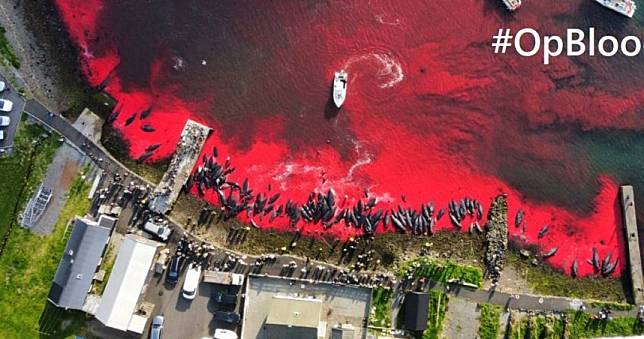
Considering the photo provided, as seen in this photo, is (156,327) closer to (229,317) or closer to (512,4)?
(229,317)

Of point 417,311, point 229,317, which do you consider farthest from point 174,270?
point 417,311

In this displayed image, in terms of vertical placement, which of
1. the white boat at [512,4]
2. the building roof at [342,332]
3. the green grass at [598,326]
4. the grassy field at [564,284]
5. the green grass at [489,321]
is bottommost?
the building roof at [342,332]

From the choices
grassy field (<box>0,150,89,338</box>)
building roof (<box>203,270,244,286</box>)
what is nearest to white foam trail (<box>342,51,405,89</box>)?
building roof (<box>203,270,244,286</box>)

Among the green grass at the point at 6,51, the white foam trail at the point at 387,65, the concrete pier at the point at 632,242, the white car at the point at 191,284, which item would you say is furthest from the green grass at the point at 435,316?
the green grass at the point at 6,51

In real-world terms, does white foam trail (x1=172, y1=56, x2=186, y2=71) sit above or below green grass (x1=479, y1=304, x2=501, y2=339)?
above

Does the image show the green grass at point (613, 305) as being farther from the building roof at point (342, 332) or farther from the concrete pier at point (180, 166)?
the concrete pier at point (180, 166)

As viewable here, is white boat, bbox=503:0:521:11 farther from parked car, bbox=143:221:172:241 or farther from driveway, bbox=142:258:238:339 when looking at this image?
driveway, bbox=142:258:238:339
